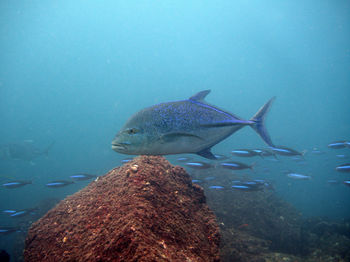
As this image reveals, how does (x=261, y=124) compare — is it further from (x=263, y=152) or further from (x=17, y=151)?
(x=17, y=151)

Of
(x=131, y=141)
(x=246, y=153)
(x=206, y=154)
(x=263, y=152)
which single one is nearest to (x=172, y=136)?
(x=131, y=141)

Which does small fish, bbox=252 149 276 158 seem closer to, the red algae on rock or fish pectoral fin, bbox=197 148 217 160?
the red algae on rock

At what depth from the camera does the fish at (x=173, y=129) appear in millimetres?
1778

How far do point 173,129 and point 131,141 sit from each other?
1.52ft

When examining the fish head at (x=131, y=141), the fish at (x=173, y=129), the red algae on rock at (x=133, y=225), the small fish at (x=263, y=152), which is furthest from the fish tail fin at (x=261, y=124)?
the small fish at (x=263, y=152)

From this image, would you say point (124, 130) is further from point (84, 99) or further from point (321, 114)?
point (321, 114)

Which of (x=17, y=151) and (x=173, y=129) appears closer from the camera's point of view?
(x=173, y=129)

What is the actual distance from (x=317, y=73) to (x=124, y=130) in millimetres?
157721

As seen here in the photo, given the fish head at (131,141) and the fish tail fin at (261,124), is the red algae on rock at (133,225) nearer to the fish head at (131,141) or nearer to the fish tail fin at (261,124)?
the fish head at (131,141)

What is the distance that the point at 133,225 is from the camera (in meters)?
1.44

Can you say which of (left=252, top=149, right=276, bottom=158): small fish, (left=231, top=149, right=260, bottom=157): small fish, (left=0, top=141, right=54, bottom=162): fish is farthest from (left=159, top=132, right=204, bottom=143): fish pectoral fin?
(left=0, top=141, right=54, bottom=162): fish

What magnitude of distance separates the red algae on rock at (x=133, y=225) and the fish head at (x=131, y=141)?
57 centimetres

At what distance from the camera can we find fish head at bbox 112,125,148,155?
177cm

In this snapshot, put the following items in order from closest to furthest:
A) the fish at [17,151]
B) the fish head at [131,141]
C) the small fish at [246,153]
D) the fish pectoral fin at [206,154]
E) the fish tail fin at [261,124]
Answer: the fish head at [131,141], the fish pectoral fin at [206,154], the fish tail fin at [261,124], the small fish at [246,153], the fish at [17,151]
